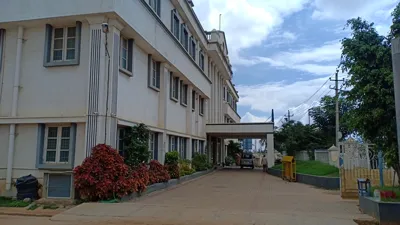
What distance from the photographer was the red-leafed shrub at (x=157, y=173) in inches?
561

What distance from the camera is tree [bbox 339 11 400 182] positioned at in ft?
31.2

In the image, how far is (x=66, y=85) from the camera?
11867mm

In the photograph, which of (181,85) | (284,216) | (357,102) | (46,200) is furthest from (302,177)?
(46,200)

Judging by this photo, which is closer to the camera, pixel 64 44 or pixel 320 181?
pixel 64 44

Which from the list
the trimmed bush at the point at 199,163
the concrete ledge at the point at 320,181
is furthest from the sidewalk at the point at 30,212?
the trimmed bush at the point at 199,163

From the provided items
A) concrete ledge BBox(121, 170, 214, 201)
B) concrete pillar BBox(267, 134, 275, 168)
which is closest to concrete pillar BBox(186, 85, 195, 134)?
concrete ledge BBox(121, 170, 214, 201)

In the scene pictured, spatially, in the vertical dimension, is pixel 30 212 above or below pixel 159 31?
below

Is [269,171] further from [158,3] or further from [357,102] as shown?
[357,102]

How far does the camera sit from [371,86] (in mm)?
9531

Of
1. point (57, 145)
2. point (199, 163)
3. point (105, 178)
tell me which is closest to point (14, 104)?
point (57, 145)

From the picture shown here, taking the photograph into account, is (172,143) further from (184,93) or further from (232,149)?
(232,149)

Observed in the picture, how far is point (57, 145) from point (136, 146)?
2.69 m

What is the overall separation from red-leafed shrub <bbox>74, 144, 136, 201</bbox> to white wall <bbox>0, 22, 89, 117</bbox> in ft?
5.67

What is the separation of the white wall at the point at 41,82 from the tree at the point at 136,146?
84.1 inches
